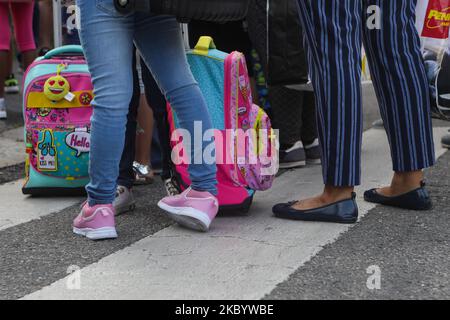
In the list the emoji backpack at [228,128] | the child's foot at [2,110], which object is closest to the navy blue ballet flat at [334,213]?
the emoji backpack at [228,128]

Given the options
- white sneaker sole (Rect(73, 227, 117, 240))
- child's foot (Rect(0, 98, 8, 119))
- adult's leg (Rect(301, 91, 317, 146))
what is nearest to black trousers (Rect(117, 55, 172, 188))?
white sneaker sole (Rect(73, 227, 117, 240))

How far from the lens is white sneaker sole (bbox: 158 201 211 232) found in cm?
281

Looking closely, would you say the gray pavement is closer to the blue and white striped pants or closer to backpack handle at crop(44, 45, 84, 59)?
the blue and white striped pants

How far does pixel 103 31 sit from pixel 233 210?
934 millimetres

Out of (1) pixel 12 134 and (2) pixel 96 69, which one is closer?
(2) pixel 96 69

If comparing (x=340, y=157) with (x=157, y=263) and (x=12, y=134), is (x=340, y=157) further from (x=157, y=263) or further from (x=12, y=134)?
(x=12, y=134)

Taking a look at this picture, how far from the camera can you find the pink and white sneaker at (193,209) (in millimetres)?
2816

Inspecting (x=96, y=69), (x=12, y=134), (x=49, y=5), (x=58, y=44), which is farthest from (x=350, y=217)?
(x=49, y=5)

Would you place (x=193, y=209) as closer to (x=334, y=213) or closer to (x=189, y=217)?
Result: (x=189, y=217)

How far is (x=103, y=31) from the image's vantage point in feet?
8.51

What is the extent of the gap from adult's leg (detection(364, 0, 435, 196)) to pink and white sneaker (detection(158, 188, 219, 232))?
79 centimetres

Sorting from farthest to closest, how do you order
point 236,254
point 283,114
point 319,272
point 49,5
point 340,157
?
point 49,5 → point 283,114 → point 340,157 → point 236,254 → point 319,272

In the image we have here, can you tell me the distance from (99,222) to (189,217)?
32 cm

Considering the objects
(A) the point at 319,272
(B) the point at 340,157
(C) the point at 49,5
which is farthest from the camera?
(C) the point at 49,5
